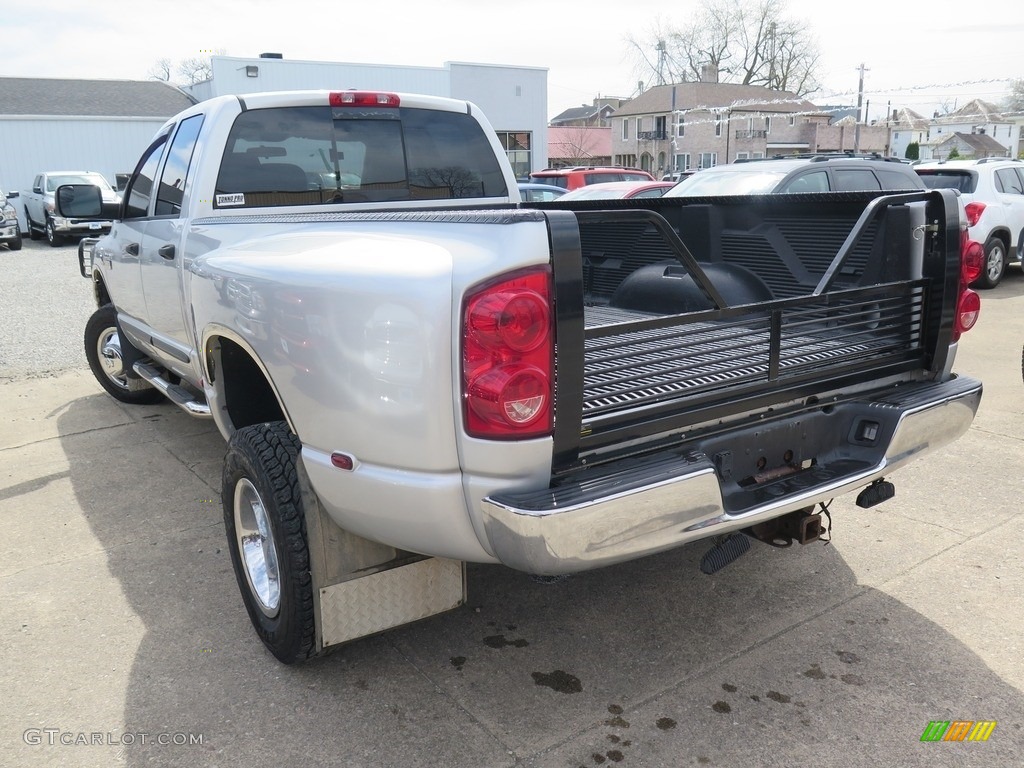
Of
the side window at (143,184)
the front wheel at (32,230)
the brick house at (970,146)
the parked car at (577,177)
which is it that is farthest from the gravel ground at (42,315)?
the brick house at (970,146)

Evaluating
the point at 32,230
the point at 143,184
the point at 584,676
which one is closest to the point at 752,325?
the point at 584,676

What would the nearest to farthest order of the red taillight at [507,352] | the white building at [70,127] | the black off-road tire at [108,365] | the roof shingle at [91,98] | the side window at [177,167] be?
the red taillight at [507,352] < the side window at [177,167] < the black off-road tire at [108,365] < the white building at [70,127] < the roof shingle at [91,98]

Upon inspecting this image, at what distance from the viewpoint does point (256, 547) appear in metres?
3.17

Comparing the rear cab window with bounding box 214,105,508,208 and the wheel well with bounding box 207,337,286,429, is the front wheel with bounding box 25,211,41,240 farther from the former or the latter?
the wheel well with bounding box 207,337,286,429

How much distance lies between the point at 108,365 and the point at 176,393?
233 cm

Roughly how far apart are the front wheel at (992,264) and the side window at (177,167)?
10.9 m

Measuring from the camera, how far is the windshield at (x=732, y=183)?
9.02 meters

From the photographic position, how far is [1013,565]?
11.9 ft

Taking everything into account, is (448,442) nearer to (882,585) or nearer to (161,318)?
(882,585)

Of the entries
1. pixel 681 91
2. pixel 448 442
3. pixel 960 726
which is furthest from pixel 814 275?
pixel 681 91

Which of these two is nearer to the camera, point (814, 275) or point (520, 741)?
point (520, 741)

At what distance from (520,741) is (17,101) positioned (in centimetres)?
3511

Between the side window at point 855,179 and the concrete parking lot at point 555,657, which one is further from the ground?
the side window at point 855,179

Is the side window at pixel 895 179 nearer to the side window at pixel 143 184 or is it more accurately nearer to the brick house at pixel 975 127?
the side window at pixel 143 184
